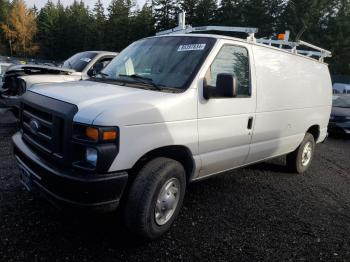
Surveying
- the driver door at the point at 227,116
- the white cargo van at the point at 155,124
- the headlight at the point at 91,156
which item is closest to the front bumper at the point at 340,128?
the white cargo van at the point at 155,124

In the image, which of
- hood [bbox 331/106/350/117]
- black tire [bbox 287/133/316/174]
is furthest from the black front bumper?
hood [bbox 331/106/350/117]

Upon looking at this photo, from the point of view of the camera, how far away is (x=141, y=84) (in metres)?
3.59

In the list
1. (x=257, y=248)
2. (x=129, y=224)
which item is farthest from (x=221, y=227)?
(x=129, y=224)

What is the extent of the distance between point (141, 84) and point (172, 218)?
145cm

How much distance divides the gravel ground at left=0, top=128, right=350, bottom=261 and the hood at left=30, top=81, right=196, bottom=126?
964 millimetres

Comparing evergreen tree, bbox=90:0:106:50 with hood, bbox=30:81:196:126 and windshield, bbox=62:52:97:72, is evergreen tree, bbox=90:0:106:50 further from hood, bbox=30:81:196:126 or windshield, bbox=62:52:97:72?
hood, bbox=30:81:196:126

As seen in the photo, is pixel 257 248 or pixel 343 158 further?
pixel 343 158

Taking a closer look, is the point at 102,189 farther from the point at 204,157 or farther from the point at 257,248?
the point at 257,248

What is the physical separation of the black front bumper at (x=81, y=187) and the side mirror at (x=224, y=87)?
1.27 m

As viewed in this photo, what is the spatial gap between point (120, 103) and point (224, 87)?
110cm

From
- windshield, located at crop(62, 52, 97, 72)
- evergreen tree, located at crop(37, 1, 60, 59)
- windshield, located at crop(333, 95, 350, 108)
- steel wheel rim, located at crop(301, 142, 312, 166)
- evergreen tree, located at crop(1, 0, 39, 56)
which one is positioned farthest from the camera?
evergreen tree, located at crop(37, 1, 60, 59)

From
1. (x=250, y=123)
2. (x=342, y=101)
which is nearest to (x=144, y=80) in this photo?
(x=250, y=123)

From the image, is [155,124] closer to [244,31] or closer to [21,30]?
[244,31]

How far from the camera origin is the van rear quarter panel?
4406 mm
